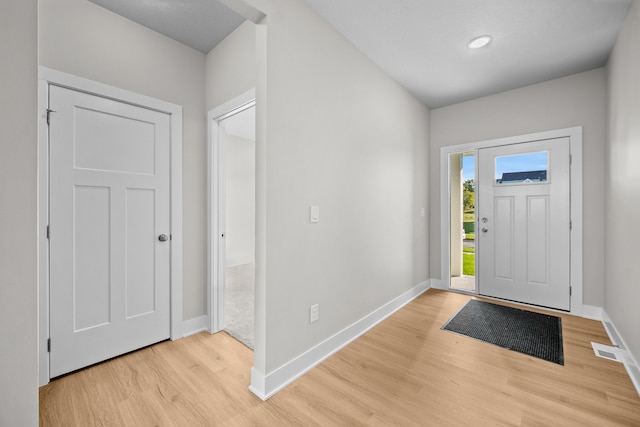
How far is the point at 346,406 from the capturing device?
157cm

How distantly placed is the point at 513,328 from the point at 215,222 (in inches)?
122

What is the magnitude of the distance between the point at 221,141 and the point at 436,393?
8.85 feet

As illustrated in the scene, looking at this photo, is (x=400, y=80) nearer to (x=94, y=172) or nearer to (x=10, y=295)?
(x=94, y=172)

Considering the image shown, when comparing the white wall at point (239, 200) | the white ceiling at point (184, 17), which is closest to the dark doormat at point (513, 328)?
the white ceiling at point (184, 17)

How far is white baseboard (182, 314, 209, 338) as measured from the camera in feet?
8.14

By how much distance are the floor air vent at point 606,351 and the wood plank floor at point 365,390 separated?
0.05m

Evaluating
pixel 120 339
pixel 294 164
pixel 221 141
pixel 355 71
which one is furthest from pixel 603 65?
pixel 120 339

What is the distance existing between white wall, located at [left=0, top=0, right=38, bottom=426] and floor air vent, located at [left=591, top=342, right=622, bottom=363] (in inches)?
136

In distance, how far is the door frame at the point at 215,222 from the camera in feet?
8.34

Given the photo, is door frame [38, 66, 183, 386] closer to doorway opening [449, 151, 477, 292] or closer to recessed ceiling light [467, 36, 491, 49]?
recessed ceiling light [467, 36, 491, 49]

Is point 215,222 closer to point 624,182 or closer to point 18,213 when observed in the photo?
point 18,213

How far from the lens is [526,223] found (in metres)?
3.25

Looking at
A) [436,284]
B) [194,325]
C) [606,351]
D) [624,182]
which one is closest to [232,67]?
[194,325]

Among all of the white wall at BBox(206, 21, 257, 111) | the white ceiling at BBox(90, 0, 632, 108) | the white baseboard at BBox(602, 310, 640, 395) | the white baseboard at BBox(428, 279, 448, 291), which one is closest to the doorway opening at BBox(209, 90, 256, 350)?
the white wall at BBox(206, 21, 257, 111)
